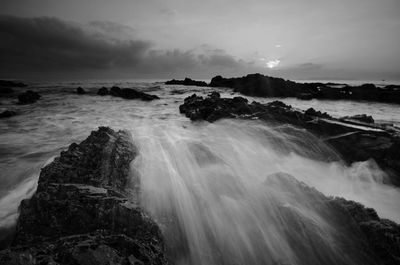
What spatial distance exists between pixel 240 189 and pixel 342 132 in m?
6.55

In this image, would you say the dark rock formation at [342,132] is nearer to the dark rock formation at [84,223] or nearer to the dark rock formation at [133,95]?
the dark rock formation at [84,223]

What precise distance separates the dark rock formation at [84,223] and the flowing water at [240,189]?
0.83m

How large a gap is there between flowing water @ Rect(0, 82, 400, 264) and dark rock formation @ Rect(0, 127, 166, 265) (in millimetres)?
834

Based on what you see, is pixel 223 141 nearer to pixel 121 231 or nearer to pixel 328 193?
pixel 328 193

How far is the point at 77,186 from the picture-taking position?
11.7 ft

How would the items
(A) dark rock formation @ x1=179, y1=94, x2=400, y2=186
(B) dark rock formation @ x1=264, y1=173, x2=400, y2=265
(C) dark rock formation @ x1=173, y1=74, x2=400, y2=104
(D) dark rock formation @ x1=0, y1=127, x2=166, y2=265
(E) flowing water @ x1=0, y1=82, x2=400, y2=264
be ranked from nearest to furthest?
(D) dark rock formation @ x1=0, y1=127, x2=166, y2=265, (B) dark rock formation @ x1=264, y1=173, x2=400, y2=265, (E) flowing water @ x1=0, y1=82, x2=400, y2=264, (A) dark rock formation @ x1=179, y1=94, x2=400, y2=186, (C) dark rock formation @ x1=173, y1=74, x2=400, y2=104

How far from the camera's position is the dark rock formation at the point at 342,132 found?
23.6 ft

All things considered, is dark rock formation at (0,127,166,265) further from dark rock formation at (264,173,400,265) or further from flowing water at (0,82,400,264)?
dark rock formation at (264,173,400,265)

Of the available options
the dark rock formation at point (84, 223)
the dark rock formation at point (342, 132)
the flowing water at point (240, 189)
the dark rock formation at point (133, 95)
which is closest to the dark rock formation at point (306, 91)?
the dark rock formation at point (133, 95)

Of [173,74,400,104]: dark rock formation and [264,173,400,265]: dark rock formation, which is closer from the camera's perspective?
[264,173,400,265]: dark rock formation

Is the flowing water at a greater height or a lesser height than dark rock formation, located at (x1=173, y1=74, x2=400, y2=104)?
lesser

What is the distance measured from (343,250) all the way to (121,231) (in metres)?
3.31

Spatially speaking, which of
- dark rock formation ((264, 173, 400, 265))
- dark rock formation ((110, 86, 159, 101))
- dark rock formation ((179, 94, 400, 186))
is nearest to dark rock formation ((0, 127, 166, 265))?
dark rock formation ((264, 173, 400, 265))

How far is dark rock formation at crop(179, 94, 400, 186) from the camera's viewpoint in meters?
7.19
